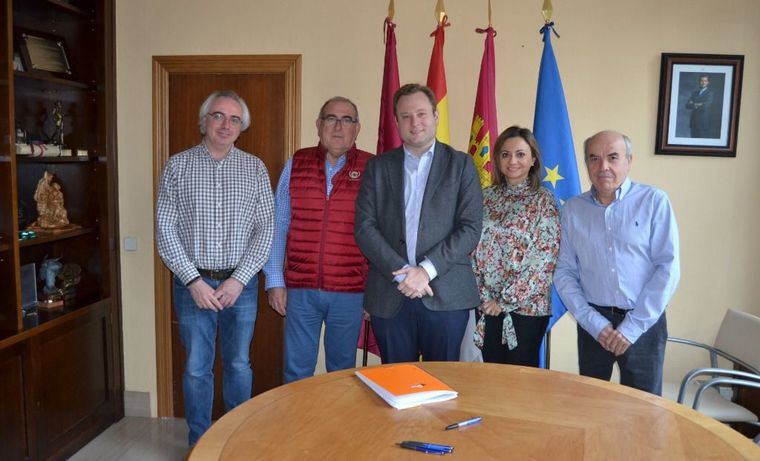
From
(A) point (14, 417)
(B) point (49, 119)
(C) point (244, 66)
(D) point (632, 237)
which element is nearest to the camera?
(D) point (632, 237)

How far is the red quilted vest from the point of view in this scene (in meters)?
2.61

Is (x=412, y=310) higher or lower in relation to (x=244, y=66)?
lower

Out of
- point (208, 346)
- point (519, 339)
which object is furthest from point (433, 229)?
point (208, 346)

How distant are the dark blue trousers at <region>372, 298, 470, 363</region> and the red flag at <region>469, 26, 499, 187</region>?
96 centimetres

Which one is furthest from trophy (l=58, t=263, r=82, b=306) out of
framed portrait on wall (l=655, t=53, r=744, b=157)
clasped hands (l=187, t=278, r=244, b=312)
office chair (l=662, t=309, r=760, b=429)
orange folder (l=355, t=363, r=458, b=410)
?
framed portrait on wall (l=655, t=53, r=744, b=157)

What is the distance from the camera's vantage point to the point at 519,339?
2.36 meters

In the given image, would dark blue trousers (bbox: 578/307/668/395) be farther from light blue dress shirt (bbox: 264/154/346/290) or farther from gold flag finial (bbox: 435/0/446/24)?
gold flag finial (bbox: 435/0/446/24)

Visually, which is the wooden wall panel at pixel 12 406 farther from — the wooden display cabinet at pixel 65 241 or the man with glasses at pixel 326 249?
the man with glasses at pixel 326 249

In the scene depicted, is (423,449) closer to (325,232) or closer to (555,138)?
(325,232)

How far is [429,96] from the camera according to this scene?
2.28 metres

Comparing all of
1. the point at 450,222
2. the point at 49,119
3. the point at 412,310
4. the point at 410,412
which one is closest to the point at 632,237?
the point at 450,222

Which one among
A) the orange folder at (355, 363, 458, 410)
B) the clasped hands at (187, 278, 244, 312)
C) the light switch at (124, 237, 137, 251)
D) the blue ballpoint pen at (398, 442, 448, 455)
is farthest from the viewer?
the light switch at (124, 237, 137, 251)

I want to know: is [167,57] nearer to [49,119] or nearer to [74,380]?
[49,119]

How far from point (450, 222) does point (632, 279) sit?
69cm
